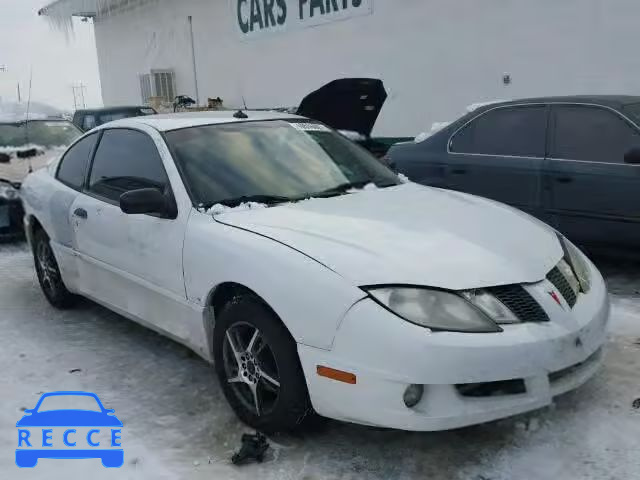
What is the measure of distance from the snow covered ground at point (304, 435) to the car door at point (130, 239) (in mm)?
360

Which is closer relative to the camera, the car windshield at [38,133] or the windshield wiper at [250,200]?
the windshield wiper at [250,200]

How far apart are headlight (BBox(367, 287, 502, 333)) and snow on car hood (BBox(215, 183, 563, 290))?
4 cm

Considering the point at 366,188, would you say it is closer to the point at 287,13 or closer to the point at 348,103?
the point at 348,103

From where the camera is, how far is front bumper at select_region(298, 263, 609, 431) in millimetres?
2398

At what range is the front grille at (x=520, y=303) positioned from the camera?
8.40 ft

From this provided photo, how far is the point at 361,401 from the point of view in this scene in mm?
2496

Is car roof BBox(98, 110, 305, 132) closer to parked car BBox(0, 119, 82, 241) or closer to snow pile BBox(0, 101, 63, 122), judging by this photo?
parked car BBox(0, 119, 82, 241)

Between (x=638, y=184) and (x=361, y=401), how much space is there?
316 cm

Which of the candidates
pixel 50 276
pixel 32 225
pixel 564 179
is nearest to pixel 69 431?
pixel 50 276

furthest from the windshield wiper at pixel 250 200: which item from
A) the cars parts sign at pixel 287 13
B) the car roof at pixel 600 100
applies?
the cars parts sign at pixel 287 13

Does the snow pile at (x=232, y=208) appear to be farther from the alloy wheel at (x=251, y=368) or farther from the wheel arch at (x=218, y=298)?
the alloy wheel at (x=251, y=368)

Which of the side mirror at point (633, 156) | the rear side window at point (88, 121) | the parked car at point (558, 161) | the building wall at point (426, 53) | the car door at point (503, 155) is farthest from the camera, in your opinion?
the rear side window at point (88, 121)

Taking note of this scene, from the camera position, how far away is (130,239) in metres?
3.60

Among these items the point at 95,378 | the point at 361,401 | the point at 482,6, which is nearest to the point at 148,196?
the point at 95,378
